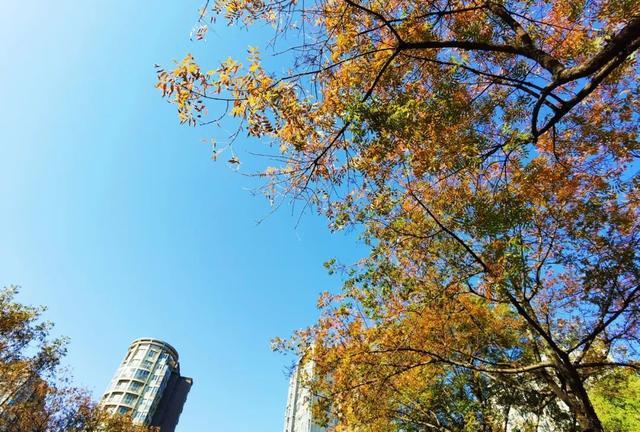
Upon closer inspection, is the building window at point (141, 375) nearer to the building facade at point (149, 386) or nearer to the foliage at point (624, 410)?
the building facade at point (149, 386)

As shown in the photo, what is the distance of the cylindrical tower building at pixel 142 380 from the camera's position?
197 feet

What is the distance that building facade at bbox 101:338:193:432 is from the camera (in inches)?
2370

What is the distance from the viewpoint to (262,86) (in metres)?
5.04

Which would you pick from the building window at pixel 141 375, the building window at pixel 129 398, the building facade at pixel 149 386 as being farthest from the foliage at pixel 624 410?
the building window at pixel 141 375

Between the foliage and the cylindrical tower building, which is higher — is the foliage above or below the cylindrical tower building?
below

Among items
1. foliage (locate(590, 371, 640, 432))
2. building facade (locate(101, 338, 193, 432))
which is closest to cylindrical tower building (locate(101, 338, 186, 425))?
building facade (locate(101, 338, 193, 432))

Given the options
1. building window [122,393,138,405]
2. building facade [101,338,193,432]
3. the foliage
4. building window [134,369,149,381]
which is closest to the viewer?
the foliage

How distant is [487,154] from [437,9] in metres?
2.47

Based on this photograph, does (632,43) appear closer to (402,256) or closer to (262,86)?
(262,86)

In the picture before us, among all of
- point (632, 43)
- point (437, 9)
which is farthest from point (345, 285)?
point (632, 43)

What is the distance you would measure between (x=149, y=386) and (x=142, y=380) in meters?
1.68

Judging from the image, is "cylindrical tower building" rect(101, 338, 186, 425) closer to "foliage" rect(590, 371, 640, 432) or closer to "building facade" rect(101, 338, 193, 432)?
"building facade" rect(101, 338, 193, 432)

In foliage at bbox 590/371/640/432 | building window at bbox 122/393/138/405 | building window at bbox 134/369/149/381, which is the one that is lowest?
foliage at bbox 590/371/640/432

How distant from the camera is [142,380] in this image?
62.9 metres
